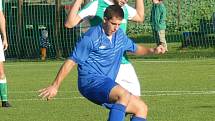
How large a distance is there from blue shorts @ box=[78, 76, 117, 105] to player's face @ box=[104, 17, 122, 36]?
0.51 metres

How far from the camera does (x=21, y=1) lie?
101 ft

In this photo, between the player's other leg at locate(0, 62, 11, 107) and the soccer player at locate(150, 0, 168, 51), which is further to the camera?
the soccer player at locate(150, 0, 168, 51)

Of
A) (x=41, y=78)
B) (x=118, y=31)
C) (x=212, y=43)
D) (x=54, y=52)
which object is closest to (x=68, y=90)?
(x=41, y=78)

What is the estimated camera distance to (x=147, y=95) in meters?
15.9

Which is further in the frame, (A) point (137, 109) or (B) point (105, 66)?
(B) point (105, 66)

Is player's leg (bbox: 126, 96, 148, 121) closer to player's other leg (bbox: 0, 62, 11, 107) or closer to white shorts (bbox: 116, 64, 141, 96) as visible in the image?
white shorts (bbox: 116, 64, 141, 96)

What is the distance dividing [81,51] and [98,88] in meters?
0.44

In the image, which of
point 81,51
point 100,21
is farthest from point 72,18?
point 81,51

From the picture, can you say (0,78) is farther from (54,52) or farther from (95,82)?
(54,52)

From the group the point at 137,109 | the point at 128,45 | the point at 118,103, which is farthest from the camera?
the point at 128,45

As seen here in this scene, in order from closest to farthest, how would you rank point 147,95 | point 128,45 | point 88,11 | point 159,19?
point 128,45, point 88,11, point 147,95, point 159,19

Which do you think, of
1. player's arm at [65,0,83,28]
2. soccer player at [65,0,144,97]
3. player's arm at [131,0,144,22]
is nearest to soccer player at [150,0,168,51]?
player's arm at [131,0,144,22]

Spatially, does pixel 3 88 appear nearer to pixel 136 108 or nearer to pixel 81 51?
pixel 81 51

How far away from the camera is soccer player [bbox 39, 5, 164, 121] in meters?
9.06
